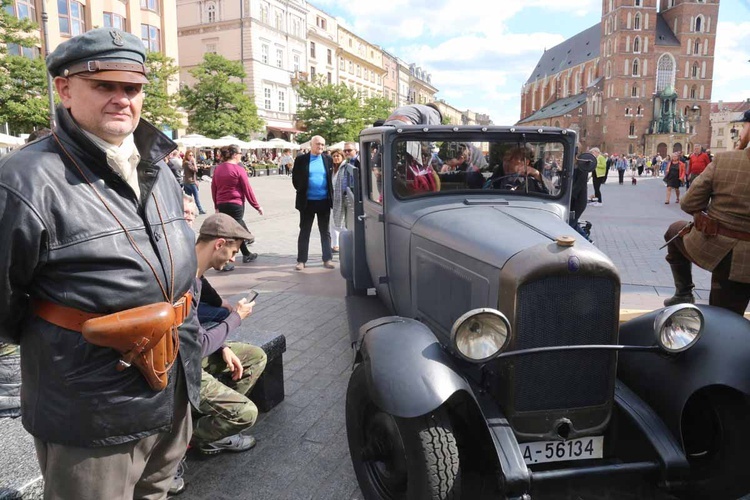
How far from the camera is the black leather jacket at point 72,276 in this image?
1.54m

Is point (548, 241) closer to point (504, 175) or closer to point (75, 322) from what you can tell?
point (504, 175)

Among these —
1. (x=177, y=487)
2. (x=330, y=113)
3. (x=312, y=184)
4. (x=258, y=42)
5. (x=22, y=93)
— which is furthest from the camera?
(x=258, y=42)

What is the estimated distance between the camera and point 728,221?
3740mm

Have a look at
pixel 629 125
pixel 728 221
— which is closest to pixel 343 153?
pixel 728 221

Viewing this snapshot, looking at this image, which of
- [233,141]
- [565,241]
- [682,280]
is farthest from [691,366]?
[233,141]

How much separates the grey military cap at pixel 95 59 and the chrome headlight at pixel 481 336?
1566 mm

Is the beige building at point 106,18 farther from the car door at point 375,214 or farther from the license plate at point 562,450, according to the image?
the license plate at point 562,450

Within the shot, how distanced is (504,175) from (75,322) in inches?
117

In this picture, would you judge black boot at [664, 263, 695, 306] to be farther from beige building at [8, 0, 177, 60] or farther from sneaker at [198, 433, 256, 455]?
beige building at [8, 0, 177, 60]

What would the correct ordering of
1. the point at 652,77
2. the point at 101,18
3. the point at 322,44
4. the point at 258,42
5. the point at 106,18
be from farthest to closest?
the point at 652,77, the point at 322,44, the point at 258,42, the point at 106,18, the point at 101,18

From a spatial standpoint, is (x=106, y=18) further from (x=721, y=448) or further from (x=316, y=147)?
(x=721, y=448)

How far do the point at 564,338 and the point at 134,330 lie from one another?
183cm

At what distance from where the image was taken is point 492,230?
2.88m

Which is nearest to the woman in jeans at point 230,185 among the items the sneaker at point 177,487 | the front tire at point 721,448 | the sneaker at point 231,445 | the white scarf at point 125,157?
the sneaker at point 231,445
